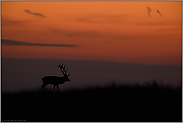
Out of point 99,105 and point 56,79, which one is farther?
point 56,79

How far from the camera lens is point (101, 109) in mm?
11117

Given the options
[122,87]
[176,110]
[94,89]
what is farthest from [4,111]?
[176,110]

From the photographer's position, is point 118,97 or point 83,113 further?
point 118,97

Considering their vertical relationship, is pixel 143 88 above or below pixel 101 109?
above

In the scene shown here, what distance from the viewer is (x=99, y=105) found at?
37.6 feet

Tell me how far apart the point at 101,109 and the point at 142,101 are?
1.82m

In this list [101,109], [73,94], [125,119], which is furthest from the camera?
[73,94]

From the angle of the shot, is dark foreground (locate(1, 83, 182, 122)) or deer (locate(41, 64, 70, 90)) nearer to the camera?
dark foreground (locate(1, 83, 182, 122))

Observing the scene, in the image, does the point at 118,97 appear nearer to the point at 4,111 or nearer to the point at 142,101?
the point at 142,101

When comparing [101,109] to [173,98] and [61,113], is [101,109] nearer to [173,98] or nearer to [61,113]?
[61,113]

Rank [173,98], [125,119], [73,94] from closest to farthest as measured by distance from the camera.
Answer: [125,119]
[173,98]
[73,94]

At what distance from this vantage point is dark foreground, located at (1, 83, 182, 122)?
10562 mm

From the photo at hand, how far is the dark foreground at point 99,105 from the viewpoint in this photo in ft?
34.7

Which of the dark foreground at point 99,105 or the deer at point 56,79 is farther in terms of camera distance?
the deer at point 56,79
